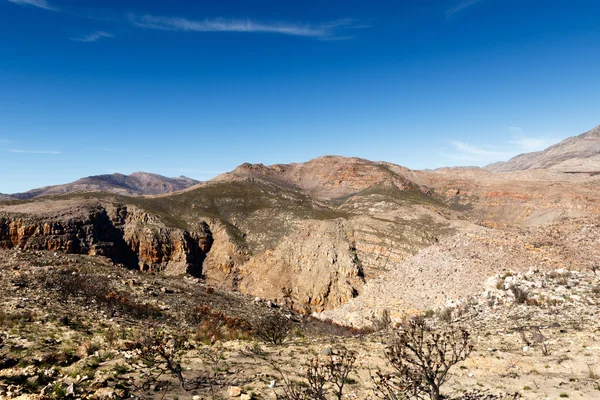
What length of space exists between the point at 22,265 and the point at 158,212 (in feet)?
117

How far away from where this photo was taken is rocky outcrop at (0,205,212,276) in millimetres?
40906

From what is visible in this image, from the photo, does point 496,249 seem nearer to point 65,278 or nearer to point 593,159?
point 65,278

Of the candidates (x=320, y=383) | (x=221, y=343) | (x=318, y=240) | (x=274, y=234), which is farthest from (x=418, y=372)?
(x=274, y=234)

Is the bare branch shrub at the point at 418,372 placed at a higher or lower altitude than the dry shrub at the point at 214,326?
higher

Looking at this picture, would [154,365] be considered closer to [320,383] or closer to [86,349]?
[86,349]

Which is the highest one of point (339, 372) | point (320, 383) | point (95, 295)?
point (320, 383)

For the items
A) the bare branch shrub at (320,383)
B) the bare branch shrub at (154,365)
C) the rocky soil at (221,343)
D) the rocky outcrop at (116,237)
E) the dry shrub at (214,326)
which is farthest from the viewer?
the rocky outcrop at (116,237)

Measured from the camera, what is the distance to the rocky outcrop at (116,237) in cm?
4091

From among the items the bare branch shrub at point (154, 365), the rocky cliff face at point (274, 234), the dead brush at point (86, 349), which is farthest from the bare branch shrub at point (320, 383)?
the rocky cliff face at point (274, 234)

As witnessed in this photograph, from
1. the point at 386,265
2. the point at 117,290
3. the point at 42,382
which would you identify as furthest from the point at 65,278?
the point at 386,265

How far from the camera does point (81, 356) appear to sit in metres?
11.0

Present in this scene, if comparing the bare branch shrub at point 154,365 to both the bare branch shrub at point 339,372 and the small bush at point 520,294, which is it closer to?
the bare branch shrub at point 339,372

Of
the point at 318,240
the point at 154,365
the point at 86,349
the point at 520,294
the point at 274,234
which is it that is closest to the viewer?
the point at 154,365

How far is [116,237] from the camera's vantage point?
1916 inches
